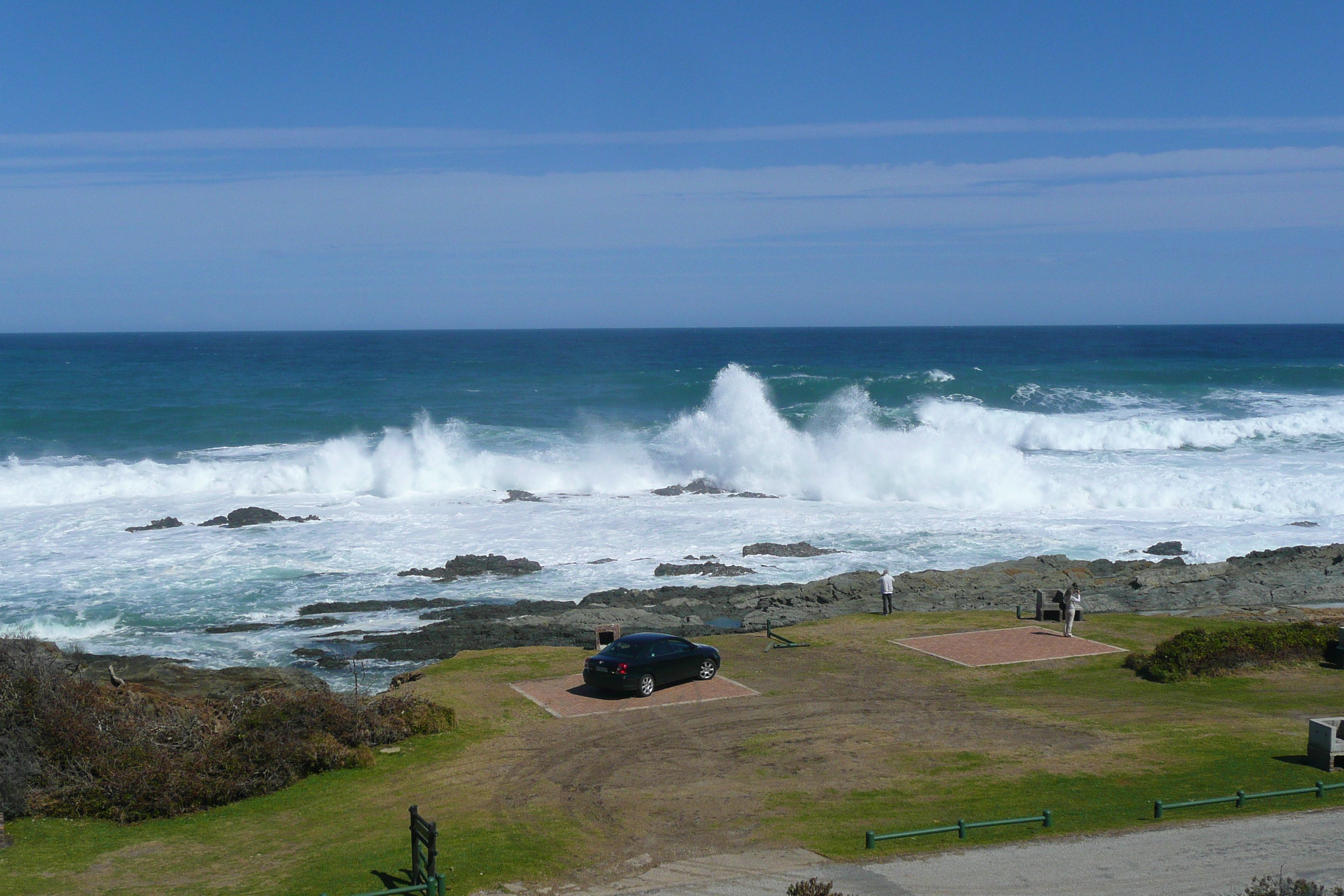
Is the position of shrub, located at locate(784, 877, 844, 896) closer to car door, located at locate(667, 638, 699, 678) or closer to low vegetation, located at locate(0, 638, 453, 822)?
low vegetation, located at locate(0, 638, 453, 822)

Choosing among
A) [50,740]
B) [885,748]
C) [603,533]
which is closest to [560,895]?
[885,748]

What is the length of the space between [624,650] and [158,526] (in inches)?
1013

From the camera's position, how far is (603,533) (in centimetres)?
3972

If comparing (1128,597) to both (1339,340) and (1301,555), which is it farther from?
(1339,340)

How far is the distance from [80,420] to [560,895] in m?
63.7

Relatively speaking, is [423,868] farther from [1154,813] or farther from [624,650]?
[1154,813]

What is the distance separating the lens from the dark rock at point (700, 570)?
1316 inches

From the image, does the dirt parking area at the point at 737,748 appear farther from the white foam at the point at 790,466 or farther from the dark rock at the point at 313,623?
the white foam at the point at 790,466

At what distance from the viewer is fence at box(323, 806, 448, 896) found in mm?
11547

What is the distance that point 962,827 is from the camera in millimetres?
13430

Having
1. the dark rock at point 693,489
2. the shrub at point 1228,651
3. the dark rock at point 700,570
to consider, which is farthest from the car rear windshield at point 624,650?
the dark rock at point 693,489

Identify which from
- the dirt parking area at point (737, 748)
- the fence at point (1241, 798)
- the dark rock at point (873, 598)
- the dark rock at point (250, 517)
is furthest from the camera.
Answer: the dark rock at point (250, 517)

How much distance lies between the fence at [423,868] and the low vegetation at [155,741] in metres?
4.66

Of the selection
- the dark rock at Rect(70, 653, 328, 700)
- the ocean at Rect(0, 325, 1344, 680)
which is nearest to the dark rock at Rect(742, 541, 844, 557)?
the ocean at Rect(0, 325, 1344, 680)
